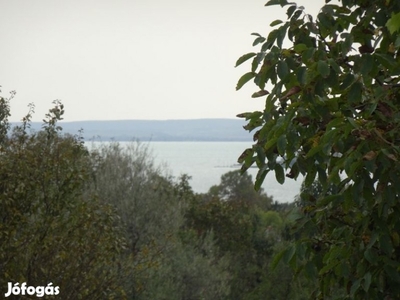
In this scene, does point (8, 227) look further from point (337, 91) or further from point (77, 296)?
point (337, 91)

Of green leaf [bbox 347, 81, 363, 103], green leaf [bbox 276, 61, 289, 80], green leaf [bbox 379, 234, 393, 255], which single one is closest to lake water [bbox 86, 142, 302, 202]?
green leaf [bbox 379, 234, 393, 255]

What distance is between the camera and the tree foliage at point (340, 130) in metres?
4.32

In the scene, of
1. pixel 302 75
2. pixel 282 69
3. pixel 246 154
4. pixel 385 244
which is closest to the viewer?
pixel 302 75

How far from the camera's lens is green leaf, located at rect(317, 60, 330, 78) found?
418 cm

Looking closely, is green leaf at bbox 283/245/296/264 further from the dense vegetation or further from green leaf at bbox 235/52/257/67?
the dense vegetation

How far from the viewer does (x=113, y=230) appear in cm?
1175

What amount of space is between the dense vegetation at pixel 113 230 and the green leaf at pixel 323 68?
646cm

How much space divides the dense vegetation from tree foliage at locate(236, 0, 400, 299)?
557 centimetres

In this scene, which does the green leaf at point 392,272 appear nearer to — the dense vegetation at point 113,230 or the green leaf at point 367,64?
the green leaf at point 367,64

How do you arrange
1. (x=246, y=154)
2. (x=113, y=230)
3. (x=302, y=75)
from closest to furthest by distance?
(x=302, y=75) < (x=246, y=154) < (x=113, y=230)

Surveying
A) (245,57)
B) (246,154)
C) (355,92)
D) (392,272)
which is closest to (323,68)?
(355,92)

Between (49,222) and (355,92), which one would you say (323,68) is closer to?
(355,92)

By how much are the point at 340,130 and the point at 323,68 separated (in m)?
0.36

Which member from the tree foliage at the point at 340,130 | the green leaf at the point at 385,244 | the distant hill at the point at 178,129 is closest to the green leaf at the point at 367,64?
the tree foliage at the point at 340,130
